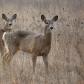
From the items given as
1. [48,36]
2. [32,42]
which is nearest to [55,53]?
[48,36]

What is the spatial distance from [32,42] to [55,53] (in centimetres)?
74

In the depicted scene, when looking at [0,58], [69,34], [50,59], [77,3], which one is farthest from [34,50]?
[77,3]

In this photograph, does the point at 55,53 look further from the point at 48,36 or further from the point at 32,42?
the point at 32,42

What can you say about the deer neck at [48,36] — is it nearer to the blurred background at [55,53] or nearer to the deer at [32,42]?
the deer at [32,42]

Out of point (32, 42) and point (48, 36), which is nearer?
point (48, 36)

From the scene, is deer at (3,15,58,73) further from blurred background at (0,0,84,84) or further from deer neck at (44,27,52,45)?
blurred background at (0,0,84,84)

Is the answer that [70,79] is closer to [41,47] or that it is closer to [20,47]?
[41,47]

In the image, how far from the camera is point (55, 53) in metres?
5.26

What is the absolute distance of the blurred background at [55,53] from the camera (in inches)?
161

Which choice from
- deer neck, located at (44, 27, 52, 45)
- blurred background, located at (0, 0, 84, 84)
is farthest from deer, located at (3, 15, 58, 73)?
blurred background, located at (0, 0, 84, 84)

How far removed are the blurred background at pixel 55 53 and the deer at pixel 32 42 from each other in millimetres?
223

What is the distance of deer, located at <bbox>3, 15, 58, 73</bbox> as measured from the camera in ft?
16.3

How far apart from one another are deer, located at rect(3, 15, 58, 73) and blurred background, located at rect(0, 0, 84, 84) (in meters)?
0.22

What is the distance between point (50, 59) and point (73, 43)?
3.53 feet
